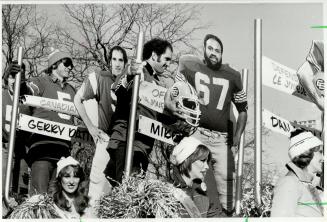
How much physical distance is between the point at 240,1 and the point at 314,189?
1.98 metres

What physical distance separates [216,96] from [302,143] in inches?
37.9

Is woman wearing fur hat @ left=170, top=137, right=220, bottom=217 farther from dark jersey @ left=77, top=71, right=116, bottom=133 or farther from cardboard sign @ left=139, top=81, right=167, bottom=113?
dark jersey @ left=77, top=71, right=116, bottom=133

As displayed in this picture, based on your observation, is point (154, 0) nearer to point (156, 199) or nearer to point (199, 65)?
point (199, 65)

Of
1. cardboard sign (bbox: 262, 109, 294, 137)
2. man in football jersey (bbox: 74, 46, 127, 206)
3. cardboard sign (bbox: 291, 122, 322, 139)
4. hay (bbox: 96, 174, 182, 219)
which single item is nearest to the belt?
cardboard sign (bbox: 262, 109, 294, 137)

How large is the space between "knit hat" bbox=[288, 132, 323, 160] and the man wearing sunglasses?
2228mm

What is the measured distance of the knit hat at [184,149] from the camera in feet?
22.3

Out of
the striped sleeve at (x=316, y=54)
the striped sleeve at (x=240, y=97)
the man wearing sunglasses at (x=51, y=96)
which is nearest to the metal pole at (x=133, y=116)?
the man wearing sunglasses at (x=51, y=96)

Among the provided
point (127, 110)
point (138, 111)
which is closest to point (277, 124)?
point (138, 111)

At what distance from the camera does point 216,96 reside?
6938 millimetres

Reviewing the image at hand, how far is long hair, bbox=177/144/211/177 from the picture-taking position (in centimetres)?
673

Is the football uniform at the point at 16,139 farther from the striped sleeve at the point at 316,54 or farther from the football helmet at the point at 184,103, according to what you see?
the striped sleeve at the point at 316,54

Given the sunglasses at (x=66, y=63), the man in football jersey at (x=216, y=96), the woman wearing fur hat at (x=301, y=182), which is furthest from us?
the sunglasses at (x=66, y=63)

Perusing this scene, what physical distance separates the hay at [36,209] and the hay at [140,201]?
470 millimetres

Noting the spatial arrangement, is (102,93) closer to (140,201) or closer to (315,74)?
(140,201)
